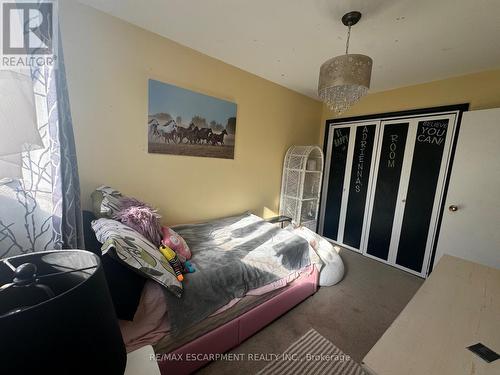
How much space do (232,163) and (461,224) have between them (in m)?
2.56

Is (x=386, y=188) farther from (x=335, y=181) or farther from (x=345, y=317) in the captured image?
(x=345, y=317)

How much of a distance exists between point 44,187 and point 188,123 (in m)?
1.38

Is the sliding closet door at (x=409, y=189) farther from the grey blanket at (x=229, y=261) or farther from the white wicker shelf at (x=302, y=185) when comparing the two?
the grey blanket at (x=229, y=261)

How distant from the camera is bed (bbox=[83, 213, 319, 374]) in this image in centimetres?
115

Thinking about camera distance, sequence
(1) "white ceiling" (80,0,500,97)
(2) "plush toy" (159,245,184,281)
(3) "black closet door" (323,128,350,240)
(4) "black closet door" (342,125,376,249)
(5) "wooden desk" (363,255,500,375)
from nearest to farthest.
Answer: (5) "wooden desk" (363,255,500,375) < (2) "plush toy" (159,245,184,281) < (1) "white ceiling" (80,0,500,97) < (4) "black closet door" (342,125,376,249) < (3) "black closet door" (323,128,350,240)

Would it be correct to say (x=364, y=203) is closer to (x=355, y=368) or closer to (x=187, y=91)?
(x=355, y=368)

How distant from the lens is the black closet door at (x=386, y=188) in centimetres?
275

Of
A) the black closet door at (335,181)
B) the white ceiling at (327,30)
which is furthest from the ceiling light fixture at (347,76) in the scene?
the black closet door at (335,181)

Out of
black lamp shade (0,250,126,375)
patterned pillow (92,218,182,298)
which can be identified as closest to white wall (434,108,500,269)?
patterned pillow (92,218,182,298)

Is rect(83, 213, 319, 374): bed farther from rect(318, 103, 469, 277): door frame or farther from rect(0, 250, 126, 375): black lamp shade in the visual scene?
rect(318, 103, 469, 277): door frame

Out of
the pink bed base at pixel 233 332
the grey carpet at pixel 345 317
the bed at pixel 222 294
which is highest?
the bed at pixel 222 294

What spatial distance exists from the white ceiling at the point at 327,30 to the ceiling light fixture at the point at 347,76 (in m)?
0.22

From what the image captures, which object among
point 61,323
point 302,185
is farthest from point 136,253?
point 302,185

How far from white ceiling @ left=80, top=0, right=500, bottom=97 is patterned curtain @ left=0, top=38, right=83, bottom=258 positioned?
1.07 metres
